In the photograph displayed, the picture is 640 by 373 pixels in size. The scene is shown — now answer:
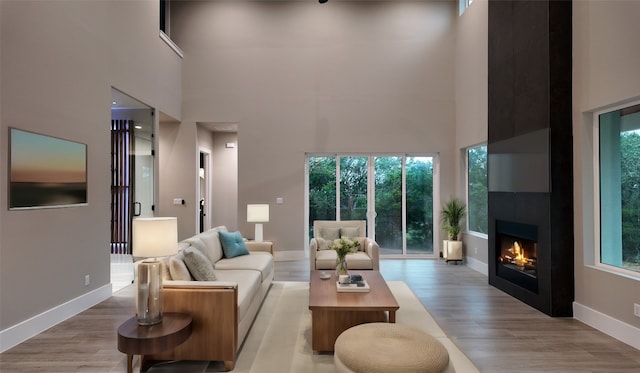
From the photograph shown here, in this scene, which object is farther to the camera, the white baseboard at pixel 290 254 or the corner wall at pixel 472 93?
the white baseboard at pixel 290 254

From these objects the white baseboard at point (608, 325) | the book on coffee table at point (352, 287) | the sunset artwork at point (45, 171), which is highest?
the sunset artwork at point (45, 171)

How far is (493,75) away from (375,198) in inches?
131

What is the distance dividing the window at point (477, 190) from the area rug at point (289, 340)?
2.57m

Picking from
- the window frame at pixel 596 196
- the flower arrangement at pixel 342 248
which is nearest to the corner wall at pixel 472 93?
the window frame at pixel 596 196

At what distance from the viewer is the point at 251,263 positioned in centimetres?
452

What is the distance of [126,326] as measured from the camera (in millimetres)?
2619

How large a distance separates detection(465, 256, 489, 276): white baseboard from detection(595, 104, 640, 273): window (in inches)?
92.8

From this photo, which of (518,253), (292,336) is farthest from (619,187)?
(292,336)

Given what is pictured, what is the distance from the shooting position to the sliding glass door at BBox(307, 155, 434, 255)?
771 centimetres

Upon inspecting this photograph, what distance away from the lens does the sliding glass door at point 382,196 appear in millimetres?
7715

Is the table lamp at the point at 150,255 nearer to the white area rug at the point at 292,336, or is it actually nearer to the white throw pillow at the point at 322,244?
the white area rug at the point at 292,336

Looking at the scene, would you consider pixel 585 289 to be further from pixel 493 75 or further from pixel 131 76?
pixel 131 76

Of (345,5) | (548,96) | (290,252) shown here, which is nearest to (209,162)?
(290,252)

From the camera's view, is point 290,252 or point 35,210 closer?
point 35,210
